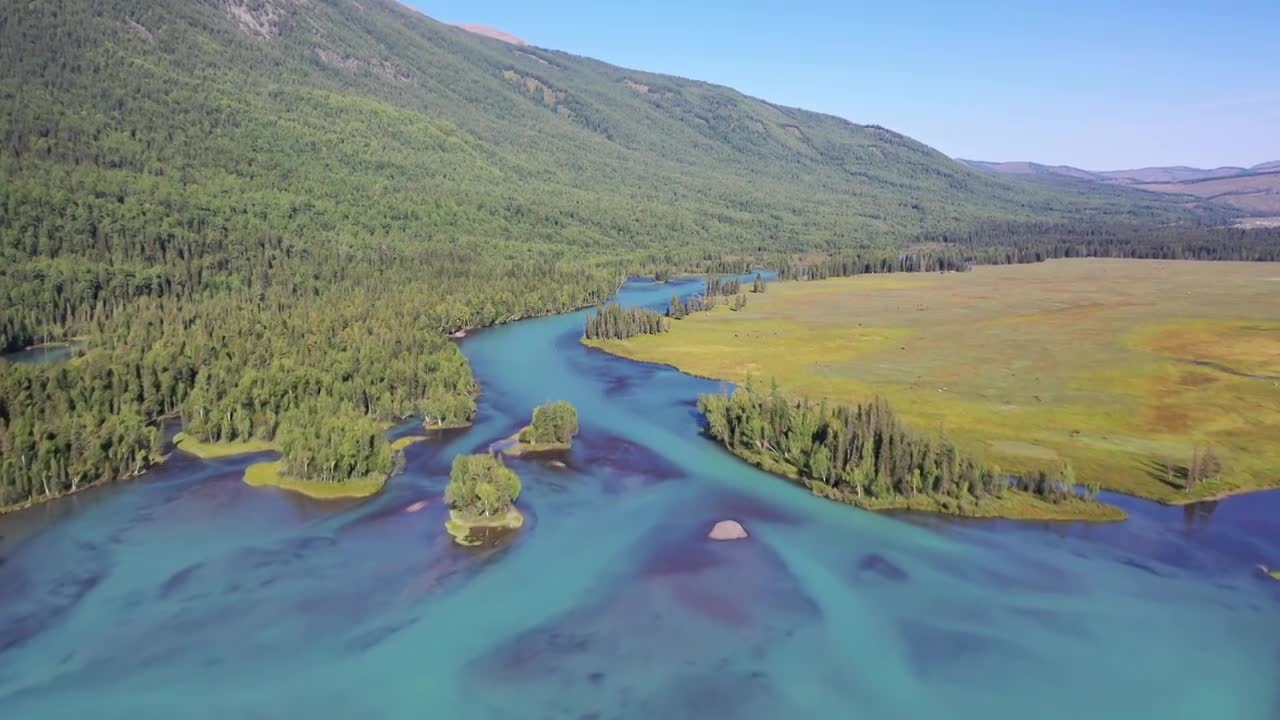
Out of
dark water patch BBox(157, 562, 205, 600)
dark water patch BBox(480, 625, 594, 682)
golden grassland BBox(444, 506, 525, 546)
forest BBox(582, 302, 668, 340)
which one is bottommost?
dark water patch BBox(480, 625, 594, 682)

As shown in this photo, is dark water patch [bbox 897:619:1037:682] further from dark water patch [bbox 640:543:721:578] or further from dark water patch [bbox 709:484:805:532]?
dark water patch [bbox 709:484:805:532]

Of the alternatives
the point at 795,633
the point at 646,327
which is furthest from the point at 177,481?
the point at 646,327

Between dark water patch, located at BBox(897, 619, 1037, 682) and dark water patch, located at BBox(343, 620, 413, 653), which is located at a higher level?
dark water patch, located at BBox(343, 620, 413, 653)

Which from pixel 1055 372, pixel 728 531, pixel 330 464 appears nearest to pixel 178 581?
pixel 330 464

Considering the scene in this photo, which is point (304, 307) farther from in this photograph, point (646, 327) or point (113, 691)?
point (113, 691)

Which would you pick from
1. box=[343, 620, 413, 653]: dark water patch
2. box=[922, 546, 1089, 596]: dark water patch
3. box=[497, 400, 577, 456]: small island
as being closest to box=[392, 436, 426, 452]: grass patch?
box=[497, 400, 577, 456]: small island

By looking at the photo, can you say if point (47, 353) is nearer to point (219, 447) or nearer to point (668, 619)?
point (219, 447)

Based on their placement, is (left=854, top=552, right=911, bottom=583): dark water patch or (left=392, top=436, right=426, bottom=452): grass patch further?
(left=392, top=436, right=426, bottom=452): grass patch

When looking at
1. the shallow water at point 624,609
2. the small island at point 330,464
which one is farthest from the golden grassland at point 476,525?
the small island at point 330,464
